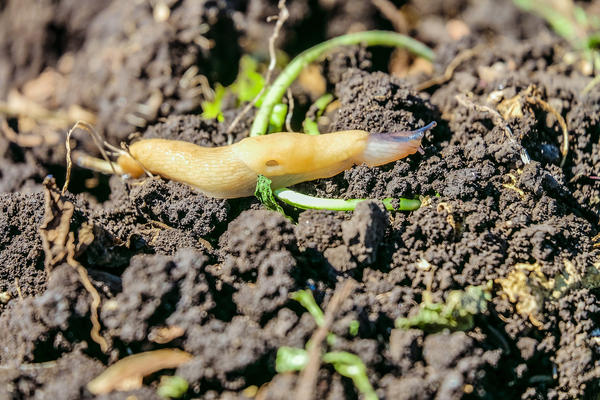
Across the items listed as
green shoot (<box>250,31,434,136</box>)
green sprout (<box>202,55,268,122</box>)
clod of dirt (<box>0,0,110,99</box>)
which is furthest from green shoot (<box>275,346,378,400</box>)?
clod of dirt (<box>0,0,110,99</box>)

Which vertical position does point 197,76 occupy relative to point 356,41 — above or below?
below

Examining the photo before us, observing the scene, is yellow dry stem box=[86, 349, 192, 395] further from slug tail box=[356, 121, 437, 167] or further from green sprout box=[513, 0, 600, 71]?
green sprout box=[513, 0, 600, 71]

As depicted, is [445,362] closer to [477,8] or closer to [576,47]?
[576,47]

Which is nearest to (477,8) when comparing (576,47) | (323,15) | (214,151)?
(576,47)

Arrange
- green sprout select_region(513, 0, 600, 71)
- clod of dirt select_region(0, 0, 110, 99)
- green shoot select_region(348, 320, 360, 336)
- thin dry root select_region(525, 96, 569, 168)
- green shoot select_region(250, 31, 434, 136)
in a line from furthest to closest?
clod of dirt select_region(0, 0, 110, 99), green sprout select_region(513, 0, 600, 71), green shoot select_region(250, 31, 434, 136), thin dry root select_region(525, 96, 569, 168), green shoot select_region(348, 320, 360, 336)

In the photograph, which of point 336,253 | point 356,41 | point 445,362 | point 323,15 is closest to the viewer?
point 445,362

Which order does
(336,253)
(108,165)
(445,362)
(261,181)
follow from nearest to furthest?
(445,362) → (336,253) → (261,181) → (108,165)

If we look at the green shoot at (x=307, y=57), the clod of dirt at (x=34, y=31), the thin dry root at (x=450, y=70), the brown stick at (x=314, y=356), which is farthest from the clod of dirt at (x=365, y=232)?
the clod of dirt at (x=34, y=31)
